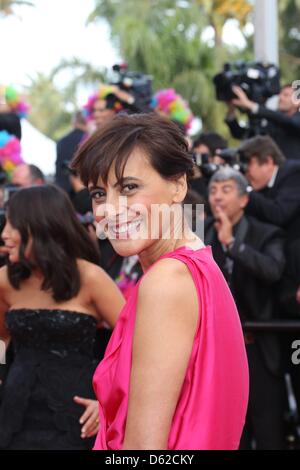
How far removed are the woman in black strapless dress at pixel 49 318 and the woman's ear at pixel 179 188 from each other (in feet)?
5.40

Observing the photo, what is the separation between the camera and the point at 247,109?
20.0 ft

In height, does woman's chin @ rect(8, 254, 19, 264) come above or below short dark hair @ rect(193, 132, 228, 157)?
below

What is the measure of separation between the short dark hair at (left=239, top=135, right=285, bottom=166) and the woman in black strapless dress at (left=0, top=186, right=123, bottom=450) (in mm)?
2194

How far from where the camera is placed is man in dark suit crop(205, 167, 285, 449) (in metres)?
5.00

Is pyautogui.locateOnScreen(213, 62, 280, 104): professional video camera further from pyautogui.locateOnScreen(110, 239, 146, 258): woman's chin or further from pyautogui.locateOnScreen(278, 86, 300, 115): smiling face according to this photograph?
pyautogui.locateOnScreen(110, 239, 146, 258): woman's chin

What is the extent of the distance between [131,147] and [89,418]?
5.89ft

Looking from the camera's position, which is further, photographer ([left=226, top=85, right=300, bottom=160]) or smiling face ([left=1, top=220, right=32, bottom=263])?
photographer ([left=226, top=85, right=300, bottom=160])

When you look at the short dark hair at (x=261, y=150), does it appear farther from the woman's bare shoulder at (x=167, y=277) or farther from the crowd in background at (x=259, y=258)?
the woman's bare shoulder at (x=167, y=277)

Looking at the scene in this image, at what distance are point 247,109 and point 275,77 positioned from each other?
432 millimetres

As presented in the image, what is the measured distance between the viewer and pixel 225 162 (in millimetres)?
5812

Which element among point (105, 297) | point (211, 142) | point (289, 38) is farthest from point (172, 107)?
point (289, 38)

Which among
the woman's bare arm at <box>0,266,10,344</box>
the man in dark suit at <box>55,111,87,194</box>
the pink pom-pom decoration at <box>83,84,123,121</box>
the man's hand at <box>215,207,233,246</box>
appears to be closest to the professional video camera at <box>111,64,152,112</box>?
the pink pom-pom decoration at <box>83,84,123,121</box>

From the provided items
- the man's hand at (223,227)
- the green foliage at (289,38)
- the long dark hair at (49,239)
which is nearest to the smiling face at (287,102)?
the man's hand at (223,227)

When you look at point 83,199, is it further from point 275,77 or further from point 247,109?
point 275,77
